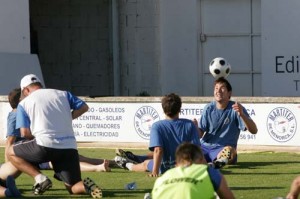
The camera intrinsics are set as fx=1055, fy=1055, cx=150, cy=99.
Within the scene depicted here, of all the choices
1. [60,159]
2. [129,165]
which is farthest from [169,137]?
[129,165]

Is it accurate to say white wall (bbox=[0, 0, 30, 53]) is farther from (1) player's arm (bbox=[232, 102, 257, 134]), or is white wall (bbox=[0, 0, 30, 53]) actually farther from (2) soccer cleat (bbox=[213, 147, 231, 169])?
(1) player's arm (bbox=[232, 102, 257, 134])

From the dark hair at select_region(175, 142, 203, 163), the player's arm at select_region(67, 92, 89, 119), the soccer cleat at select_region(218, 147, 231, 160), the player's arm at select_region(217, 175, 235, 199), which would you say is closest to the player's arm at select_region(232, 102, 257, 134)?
the soccer cleat at select_region(218, 147, 231, 160)

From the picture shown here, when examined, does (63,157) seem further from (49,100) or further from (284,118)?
(284,118)

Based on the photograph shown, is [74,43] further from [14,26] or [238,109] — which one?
[238,109]

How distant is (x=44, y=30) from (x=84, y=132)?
1100 cm

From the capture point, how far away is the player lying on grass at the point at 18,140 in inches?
539

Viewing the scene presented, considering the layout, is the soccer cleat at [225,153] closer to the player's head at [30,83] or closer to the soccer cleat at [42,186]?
the soccer cleat at [42,186]

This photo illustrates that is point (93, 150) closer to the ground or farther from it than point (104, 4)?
closer to the ground

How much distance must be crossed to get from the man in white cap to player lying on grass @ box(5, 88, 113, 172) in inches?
35.4

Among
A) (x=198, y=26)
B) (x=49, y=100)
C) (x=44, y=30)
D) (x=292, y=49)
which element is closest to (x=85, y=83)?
(x=44, y=30)

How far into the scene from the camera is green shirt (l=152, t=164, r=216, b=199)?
782 centimetres

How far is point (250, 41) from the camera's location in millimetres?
28531

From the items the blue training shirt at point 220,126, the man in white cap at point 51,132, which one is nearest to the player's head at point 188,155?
the man in white cap at point 51,132

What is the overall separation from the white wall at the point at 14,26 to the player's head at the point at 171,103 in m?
14.0
